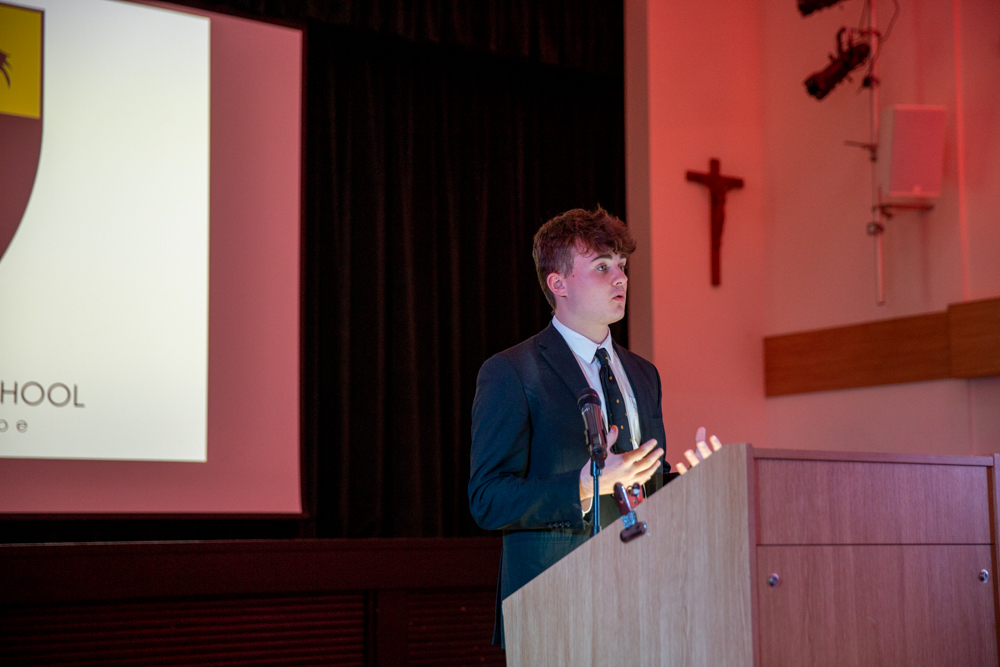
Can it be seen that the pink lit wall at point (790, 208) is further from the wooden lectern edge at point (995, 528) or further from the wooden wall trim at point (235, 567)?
the wooden lectern edge at point (995, 528)

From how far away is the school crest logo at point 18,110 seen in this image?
388 centimetres

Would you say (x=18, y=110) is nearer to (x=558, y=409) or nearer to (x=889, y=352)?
(x=558, y=409)

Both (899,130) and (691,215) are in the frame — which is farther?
(691,215)

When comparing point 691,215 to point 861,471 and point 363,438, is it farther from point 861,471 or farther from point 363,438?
point 861,471

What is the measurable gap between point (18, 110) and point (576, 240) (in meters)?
2.73

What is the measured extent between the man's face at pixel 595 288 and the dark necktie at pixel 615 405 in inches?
3.5

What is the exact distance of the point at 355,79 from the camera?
504cm

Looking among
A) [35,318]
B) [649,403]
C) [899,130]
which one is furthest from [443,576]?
[899,130]

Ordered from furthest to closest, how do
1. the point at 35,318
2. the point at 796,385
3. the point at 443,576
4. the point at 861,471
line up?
the point at 796,385 < the point at 443,576 < the point at 35,318 < the point at 861,471

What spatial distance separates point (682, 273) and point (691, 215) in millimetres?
311

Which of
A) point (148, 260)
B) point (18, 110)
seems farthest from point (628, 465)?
point (18, 110)

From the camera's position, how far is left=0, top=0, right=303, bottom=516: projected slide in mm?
3857

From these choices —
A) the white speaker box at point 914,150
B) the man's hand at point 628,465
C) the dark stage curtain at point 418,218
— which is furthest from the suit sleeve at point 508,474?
the white speaker box at point 914,150

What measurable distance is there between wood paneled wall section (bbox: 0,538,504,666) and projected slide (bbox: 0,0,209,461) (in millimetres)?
452
